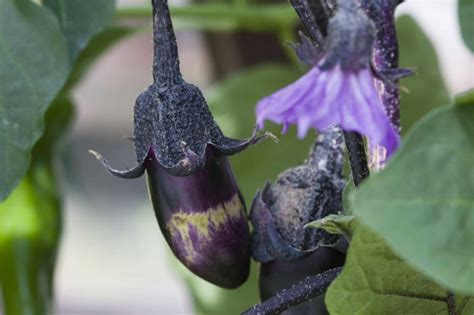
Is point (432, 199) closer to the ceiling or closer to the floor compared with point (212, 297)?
closer to the ceiling

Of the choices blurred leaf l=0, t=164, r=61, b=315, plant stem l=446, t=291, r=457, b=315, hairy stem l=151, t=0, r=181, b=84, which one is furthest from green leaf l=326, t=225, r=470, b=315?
blurred leaf l=0, t=164, r=61, b=315

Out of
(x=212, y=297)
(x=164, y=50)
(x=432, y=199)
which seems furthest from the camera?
(x=212, y=297)

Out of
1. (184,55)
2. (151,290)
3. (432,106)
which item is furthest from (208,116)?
(184,55)

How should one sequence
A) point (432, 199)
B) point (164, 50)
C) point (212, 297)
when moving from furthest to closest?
point (212, 297)
point (164, 50)
point (432, 199)

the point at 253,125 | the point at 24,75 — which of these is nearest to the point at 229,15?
the point at 253,125

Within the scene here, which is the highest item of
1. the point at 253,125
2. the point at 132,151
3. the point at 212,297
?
the point at 253,125

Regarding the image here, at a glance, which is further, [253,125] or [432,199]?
[253,125]

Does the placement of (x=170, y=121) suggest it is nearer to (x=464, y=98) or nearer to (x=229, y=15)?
(x=464, y=98)
